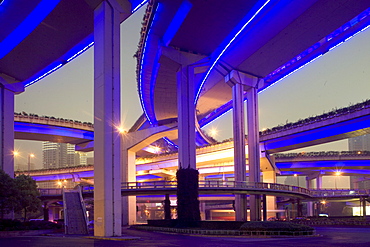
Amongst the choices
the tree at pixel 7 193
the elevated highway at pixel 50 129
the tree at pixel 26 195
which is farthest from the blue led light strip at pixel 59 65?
the elevated highway at pixel 50 129

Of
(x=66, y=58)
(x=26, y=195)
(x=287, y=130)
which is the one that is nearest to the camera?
(x=26, y=195)

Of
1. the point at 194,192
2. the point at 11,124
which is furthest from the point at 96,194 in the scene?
the point at 11,124

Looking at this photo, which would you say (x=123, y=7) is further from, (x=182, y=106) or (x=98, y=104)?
(x=182, y=106)

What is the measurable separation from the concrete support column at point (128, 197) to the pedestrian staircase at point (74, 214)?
16.7m

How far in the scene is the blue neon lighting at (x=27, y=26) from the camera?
117 ft

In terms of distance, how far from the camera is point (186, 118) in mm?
47406

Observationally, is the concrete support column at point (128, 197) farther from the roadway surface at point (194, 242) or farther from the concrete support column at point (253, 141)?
the roadway surface at point (194, 242)

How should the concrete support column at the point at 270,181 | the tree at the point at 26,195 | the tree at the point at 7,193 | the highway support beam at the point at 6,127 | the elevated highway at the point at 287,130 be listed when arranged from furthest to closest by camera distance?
the concrete support column at the point at 270,181, the elevated highway at the point at 287,130, the highway support beam at the point at 6,127, the tree at the point at 26,195, the tree at the point at 7,193

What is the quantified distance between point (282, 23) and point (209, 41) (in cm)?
696

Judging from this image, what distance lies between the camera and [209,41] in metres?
44.2

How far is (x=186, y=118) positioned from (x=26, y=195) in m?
17.1

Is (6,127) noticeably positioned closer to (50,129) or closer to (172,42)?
(50,129)

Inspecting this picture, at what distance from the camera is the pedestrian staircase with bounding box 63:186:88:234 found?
121 ft

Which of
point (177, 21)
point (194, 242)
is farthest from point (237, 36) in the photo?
point (194, 242)
